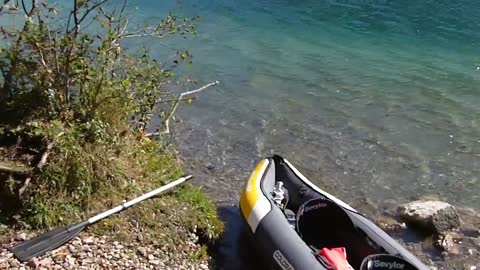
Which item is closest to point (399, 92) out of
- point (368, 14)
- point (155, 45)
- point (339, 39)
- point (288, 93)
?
point (288, 93)

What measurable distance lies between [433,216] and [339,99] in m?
3.98

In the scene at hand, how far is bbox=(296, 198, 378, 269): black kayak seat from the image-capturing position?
557 centimetres

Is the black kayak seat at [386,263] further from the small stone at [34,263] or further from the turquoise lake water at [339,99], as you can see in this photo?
the small stone at [34,263]

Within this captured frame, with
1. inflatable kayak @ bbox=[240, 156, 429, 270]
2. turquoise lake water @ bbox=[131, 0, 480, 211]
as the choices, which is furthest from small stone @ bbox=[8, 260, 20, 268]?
turquoise lake water @ bbox=[131, 0, 480, 211]

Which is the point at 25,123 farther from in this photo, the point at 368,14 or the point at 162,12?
the point at 368,14

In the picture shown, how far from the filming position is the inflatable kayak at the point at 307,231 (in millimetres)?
4902

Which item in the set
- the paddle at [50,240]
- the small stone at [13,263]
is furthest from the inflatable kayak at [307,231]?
the small stone at [13,263]

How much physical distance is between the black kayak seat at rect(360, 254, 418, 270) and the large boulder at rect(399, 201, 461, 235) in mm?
1812

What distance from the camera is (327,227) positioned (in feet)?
18.9

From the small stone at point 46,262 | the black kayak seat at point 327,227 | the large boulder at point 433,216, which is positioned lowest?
the large boulder at point 433,216

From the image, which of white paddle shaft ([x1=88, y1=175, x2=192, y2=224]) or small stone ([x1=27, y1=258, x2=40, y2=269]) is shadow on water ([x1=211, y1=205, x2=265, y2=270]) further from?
small stone ([x1=27, y1=258, x2=40, y2=269])

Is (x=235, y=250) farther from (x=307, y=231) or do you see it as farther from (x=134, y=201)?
(x=134, y=201)

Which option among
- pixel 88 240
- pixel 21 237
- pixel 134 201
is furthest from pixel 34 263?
pixel 134 201

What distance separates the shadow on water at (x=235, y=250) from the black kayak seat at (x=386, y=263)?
118 cm
